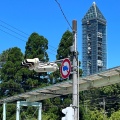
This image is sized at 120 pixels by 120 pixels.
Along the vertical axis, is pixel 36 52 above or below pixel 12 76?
above

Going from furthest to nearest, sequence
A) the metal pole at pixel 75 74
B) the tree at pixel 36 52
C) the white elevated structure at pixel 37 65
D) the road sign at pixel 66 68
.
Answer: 1. the tree at pixel 36 52
2. the white elevated structure at pixel 37 65
3. the road sign at pixel 66 68
4. the metal pole at pixel 75 74

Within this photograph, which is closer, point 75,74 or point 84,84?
point 75,74

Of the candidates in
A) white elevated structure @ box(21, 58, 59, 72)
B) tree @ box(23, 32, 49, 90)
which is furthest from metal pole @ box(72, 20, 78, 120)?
tree @ box(23, 32, 49, 90)

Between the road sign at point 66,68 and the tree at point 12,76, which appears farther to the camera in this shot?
the tree at point 12,76

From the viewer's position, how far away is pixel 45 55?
45.0 metres

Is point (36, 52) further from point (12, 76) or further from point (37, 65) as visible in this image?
point (37, 65)

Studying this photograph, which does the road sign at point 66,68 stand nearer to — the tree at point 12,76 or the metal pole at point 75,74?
the metal pole at point 75,74

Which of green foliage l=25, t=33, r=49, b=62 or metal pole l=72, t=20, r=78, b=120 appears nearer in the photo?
metal pole l=72, t=20, r=78, b=120

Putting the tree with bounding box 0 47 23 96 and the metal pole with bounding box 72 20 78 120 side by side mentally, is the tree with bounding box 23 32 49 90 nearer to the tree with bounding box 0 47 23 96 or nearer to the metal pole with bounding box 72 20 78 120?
the tree with bounding box 0 47 23 96

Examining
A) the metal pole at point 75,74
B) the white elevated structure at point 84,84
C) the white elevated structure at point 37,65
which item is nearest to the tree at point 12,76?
the white elevated structure at point 84,84

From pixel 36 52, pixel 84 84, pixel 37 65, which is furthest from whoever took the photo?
pixel 36 52

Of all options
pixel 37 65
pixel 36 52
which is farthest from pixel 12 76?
pixel 37 65

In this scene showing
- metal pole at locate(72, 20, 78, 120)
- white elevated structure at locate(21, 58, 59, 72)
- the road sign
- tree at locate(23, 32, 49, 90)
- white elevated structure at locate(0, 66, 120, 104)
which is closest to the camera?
metal pole at locate(72, 20, 78, 120)

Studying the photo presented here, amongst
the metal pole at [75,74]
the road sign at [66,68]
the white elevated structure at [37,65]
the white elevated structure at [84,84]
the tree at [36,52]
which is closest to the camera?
the metal pole at [75,74]
